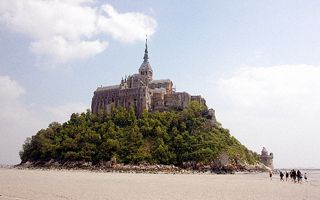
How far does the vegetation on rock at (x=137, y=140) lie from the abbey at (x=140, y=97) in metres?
4.51

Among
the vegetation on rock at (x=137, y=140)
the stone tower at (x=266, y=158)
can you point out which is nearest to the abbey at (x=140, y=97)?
the vegetation on rock at (x=137, y=140)

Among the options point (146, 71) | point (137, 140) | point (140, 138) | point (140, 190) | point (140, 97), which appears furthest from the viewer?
point (146, 71)

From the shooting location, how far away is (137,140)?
100 metres

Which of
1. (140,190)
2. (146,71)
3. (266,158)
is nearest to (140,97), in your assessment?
(146,71)

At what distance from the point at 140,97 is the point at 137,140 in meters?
22.1

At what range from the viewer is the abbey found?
118938 mm

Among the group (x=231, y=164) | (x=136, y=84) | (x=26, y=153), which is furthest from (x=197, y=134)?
(x=26, y=153)

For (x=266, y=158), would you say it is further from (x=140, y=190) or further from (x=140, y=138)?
(x=140, y=190)

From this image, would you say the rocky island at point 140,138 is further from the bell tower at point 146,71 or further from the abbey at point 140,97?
the bell tower at point 146,71

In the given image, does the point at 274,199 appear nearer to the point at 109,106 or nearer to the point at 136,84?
the point at 109,106

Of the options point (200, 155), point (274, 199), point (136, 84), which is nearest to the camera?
point (274, 199)

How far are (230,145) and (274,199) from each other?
278 ft

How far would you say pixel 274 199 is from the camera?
2272 centimetres

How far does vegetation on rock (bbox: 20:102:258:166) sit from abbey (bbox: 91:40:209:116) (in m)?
4.51
